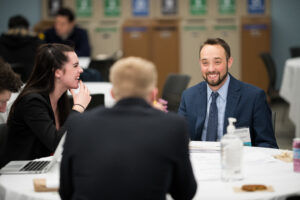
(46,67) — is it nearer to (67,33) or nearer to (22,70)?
(22,70)

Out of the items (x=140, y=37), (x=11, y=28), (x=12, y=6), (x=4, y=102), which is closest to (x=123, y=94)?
(x=4, y=102)

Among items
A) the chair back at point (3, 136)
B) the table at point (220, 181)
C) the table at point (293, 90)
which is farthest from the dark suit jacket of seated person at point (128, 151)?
the table at point (293, 90)

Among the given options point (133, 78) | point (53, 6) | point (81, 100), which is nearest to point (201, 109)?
point (81, 100)

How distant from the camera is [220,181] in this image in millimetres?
2105

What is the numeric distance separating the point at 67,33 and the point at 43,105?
4.87 m

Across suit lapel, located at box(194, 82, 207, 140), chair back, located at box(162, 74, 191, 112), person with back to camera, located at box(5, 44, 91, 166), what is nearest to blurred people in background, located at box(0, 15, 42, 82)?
chair back, located at box(162, 74, 191, 112)

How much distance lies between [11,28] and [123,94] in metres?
5.11

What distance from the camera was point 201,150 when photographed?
263 centimetres

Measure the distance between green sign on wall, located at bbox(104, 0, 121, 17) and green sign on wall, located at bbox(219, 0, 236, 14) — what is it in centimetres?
183

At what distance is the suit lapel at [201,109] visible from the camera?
3.09 metres

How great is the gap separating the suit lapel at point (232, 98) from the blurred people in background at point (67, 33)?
480 cm

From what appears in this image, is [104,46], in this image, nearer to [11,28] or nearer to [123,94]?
[11,28]

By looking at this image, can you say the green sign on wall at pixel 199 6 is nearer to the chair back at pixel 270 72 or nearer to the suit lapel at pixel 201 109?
the chair back at pixel 270 72

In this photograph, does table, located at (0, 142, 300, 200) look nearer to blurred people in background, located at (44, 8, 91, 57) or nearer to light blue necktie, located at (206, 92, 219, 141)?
light blue necktie, located at (206, 92, 219, 141)
